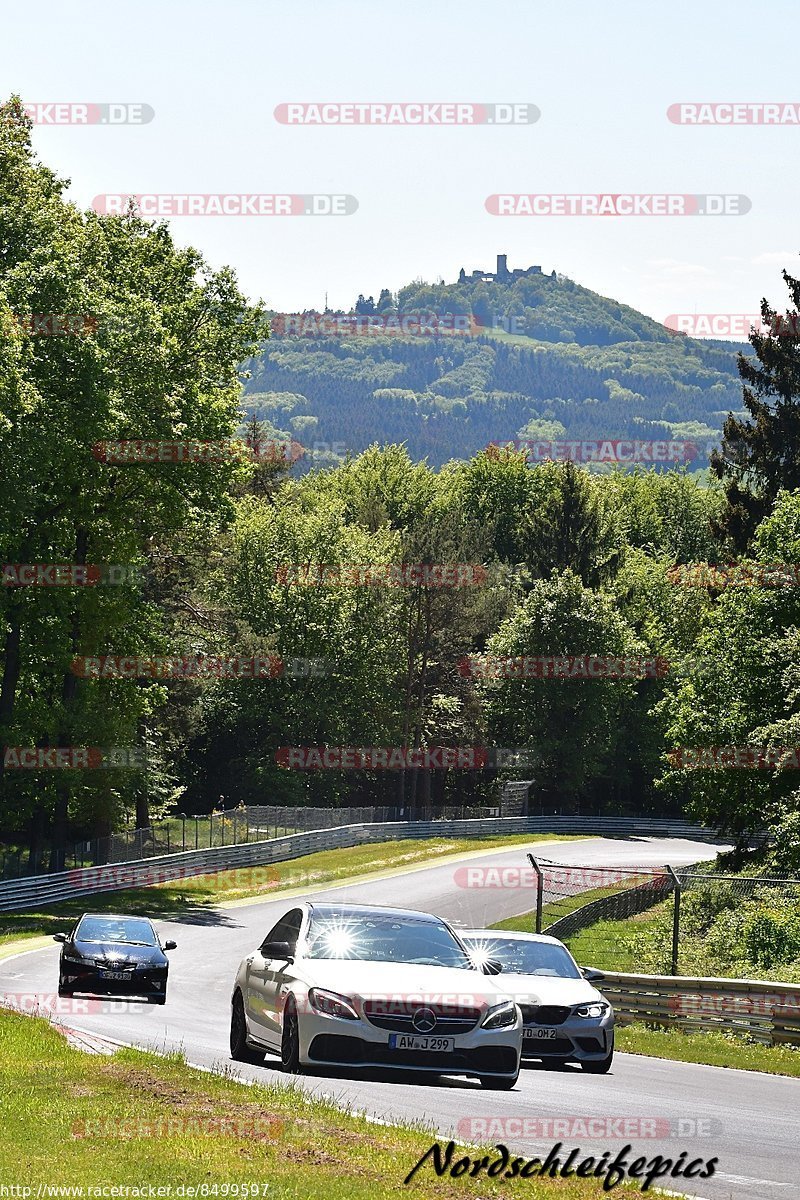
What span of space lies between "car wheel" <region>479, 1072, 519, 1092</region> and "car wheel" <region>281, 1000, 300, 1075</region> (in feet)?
5.15

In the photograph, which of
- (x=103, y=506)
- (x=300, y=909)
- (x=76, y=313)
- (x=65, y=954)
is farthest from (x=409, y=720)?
(x=300, y=909)

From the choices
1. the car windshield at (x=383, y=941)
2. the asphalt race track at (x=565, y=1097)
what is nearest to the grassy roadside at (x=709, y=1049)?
the asphalt race track at (x=565, y=1097)

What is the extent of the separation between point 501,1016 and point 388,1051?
1091 millimetres

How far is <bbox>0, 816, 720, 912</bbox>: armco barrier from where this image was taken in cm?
4522

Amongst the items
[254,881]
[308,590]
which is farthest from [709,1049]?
[308,590]

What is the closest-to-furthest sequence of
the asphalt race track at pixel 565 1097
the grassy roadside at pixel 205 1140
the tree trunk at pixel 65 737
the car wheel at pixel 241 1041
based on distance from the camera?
the grassy roadside at pixel 205 1140
the asphalt race track at pixel 565 1097
the car wheel at pixel 241 1041
the tree trunk at pixel 65 737

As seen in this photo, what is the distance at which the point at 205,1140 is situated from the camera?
10.5 meters

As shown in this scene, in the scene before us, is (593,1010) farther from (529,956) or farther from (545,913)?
(545,913)

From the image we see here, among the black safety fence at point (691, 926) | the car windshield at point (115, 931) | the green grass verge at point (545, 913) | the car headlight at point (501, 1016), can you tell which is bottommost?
the green grass verge at point (545, 913)

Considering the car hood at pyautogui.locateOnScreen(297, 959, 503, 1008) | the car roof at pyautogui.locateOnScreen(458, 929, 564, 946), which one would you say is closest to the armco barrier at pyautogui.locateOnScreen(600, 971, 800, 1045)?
the car roof at pyautogui.locateOnScreen(458, 929, 564, 946)

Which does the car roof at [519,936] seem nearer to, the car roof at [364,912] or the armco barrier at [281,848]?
the car roof at [364,912]

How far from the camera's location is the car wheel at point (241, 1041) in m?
15.6

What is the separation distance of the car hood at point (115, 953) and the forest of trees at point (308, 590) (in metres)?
13.3

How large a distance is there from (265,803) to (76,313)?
1519 inches
